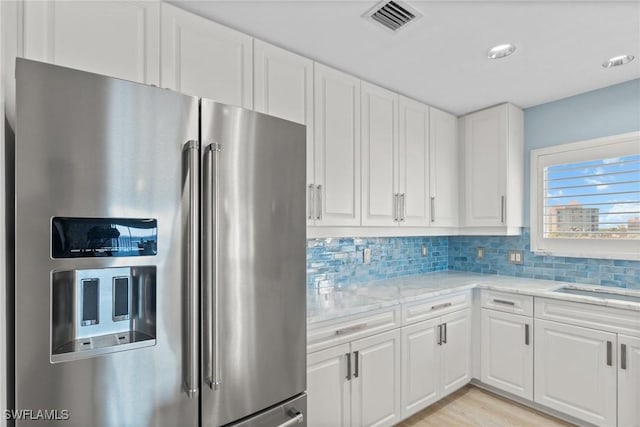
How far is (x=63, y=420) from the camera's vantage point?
91 centimetres

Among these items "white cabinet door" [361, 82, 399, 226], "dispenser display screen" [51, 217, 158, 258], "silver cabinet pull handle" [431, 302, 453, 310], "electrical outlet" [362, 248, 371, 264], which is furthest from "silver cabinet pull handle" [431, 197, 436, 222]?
"dispenser display screen" [51, 217, 158, 258]

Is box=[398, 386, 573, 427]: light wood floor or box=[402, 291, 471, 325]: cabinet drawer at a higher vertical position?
box=[402, 291, 471, 325]: cabinet drawer

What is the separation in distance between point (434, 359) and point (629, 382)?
111 centimetres

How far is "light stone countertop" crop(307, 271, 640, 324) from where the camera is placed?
1962mm

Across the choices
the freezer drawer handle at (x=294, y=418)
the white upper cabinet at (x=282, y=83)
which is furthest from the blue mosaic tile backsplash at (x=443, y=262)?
the freezer drawer handle at (x=294, y=418)

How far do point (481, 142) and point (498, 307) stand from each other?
4.62ft

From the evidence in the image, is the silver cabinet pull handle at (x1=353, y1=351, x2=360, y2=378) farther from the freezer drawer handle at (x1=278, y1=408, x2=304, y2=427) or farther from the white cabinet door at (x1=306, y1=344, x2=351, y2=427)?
the freezer drawer handle at (x1=278, y1=408, x2=304, y2=427)

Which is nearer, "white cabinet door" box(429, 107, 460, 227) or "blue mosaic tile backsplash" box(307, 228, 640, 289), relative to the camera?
"blue mosaic tile backsplash" box(307, 228, 640, 289)

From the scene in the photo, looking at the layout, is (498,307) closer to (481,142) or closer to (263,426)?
(481,142)

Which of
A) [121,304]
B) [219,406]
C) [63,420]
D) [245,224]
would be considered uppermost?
[245,224]

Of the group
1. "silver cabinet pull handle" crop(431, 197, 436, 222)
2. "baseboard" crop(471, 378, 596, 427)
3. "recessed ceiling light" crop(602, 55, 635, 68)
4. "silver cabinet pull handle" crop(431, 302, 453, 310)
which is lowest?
"baseboard" crop(471, 378, 596, 427)

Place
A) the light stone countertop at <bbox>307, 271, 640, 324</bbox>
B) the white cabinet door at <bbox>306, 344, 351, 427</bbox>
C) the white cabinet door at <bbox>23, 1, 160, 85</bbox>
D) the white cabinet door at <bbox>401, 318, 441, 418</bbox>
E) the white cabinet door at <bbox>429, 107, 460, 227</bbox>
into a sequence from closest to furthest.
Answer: the white cabinet door at <bbox>23, 1, 160, 85</bbox> < the white cabinet door at <bbox>306, 344, 351, 427</bbox> < the light stone countertop at <bbox>307, 271, 640, 324</bbox> < the white cabinet door at <bbox>401, 318, 441, 418</bbox> < the white cabinet door at <bbox>429, 107, 460, 227</bbox>

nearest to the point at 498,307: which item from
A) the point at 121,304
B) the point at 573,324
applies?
the point at 573,324

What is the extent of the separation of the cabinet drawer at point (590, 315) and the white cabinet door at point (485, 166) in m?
0.76
